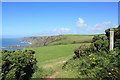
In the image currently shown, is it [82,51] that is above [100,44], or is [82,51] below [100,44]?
below

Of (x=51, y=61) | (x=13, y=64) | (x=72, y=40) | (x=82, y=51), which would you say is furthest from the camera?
(x=72, y=40)

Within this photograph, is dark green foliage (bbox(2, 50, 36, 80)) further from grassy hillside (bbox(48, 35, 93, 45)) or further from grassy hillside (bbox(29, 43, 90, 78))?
grassy hillside (bbox(48, 35, 93, 45))

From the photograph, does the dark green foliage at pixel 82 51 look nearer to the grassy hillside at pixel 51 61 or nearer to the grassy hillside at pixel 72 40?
the grassy hillside at pixel 51 61

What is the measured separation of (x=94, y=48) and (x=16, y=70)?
4453mm

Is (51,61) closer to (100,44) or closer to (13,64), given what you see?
(100,44)

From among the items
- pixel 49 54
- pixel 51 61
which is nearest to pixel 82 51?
pixel 51 61

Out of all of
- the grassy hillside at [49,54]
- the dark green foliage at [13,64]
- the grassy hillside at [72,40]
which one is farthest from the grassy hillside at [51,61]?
the grassy hillside at [72,40]

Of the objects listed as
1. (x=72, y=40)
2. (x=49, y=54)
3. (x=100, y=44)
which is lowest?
(x=49, y=54)

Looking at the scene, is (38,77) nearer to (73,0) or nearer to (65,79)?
(65,79)

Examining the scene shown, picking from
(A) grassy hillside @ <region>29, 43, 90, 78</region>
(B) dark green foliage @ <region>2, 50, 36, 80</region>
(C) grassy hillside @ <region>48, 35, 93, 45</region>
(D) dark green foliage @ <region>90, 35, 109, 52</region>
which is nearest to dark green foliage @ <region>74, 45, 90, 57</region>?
(D) dark green foliage @ <region>90, 35, 109, 52</region>

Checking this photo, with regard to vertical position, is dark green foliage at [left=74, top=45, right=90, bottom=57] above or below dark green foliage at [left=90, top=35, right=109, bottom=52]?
below

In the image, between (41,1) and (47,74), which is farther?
(47,74)

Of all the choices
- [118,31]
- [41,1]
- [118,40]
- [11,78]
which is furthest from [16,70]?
[118,31]

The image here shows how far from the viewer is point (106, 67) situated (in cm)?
334
